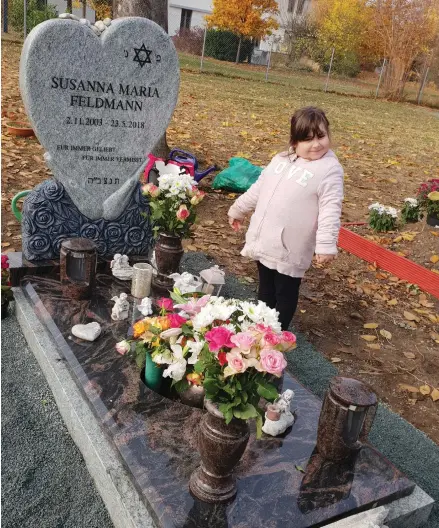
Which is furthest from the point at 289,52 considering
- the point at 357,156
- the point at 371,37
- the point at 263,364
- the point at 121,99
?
the point at 263,364

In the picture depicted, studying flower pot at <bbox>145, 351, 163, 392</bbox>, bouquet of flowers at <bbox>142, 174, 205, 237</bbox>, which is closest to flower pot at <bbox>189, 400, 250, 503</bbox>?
flower pot at <bbox>145, 351, 163, 392</bbox>

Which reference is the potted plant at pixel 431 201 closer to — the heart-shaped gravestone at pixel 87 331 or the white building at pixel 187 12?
the heart-shaped gravestone at pixel 87 331

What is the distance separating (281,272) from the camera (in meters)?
3.29

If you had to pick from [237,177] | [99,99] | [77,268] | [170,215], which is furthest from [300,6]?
[77,268]

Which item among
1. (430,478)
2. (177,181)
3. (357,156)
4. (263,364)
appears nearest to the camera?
(263,364)

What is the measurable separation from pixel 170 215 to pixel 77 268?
0.75 metres

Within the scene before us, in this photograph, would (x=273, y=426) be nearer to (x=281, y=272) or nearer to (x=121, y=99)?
(x=281, y=272)

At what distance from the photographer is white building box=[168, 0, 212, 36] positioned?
36.0m

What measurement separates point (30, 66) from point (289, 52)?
32.9m

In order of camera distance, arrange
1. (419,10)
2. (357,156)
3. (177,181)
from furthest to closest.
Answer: (419,10) < (357,156) < (177,181)

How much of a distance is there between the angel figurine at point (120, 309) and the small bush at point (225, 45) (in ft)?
89.9

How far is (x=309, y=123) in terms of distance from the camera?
3.02 meters

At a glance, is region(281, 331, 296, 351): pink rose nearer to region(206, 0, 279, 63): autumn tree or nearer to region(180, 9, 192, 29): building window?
region(206, 0, 279, 63): autumn tree

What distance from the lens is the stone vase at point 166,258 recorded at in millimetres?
3875
